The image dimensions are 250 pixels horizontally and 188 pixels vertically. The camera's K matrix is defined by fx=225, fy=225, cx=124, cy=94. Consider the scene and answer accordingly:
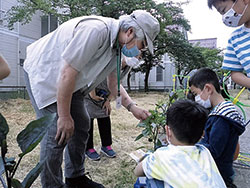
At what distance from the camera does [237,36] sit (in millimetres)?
1583

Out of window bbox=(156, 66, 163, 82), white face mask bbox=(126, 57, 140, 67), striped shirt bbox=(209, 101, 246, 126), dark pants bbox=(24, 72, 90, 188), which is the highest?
window bbox=(156, 66, 163, 82)

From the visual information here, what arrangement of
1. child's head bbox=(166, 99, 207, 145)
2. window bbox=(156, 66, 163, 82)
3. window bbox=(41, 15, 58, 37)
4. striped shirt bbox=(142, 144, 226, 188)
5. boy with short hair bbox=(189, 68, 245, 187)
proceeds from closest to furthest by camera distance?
striped shirt bbox=(142, 144, 226, 188) < child's head bbox=(166, 99, 207, 145) < boy with short hair bbox=(189, 68, 245, 187) < window bbox=(41, 15, 58, 37) < window bbox=(156, 66, 163, 82)

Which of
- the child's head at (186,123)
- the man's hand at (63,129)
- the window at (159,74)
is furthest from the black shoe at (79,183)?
the window at (159,74)

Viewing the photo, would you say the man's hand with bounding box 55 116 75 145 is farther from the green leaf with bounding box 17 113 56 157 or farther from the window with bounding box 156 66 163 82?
the window with bounding box 156 66 163 82

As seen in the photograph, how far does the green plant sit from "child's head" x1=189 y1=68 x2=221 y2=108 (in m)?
1.55

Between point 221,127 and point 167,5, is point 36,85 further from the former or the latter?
point 167,5

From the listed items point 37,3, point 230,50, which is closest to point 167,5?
point 37,3

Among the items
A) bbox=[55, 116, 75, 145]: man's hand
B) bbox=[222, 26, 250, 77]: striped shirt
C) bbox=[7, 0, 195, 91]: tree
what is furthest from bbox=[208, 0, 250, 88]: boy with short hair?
bbox=[7, 0, 195, 91]: tree

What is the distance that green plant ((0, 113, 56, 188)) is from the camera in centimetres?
59

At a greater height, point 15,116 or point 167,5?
point 167,5

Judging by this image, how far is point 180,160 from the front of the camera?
1066 millimetres

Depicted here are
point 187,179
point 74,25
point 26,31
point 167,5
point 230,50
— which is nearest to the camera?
point 187,179

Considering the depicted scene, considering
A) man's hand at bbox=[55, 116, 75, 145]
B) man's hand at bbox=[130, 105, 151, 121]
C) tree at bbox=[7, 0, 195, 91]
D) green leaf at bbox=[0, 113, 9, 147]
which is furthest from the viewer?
tree at bbox=[7, 0, 195, 91]

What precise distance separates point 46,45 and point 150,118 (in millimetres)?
891
